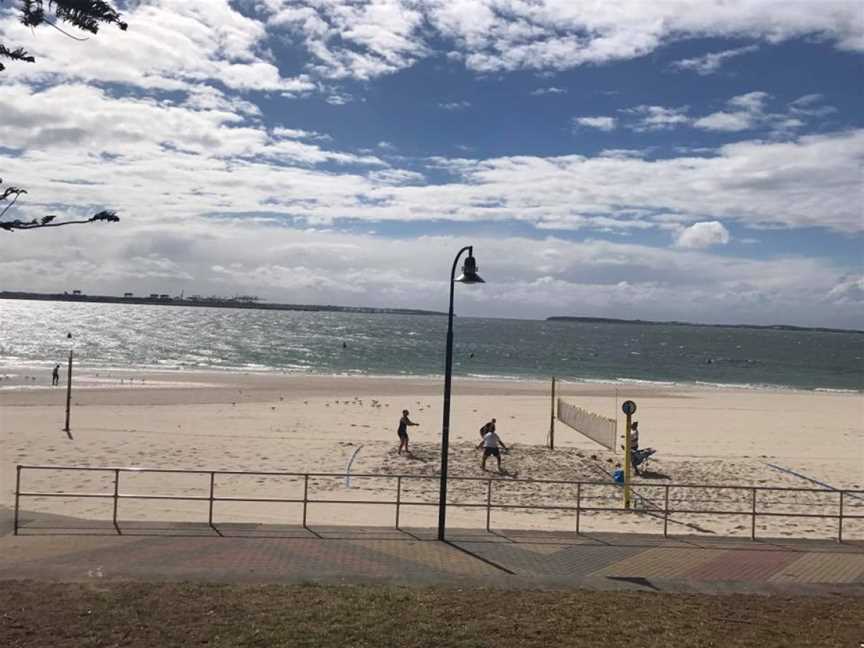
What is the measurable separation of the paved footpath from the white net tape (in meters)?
10.6

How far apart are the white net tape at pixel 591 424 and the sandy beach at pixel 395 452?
54 centimetres

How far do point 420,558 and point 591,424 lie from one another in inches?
601

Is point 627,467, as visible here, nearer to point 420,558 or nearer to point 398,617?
point 420,558

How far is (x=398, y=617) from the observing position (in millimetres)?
7797

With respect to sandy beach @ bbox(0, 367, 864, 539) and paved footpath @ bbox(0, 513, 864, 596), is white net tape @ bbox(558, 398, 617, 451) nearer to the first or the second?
sandy beach @ bbox(0, 367, 864, 539)

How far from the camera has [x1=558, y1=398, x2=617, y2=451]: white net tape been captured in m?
23.0

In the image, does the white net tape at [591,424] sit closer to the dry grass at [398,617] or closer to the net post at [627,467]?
the net post at [627,467]

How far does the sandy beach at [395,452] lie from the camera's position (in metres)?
14.7

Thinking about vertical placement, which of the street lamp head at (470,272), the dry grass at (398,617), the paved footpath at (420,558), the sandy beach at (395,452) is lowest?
the sandy beach at (395,452)

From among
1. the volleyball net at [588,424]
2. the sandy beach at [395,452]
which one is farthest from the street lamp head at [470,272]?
the volleyball net at [588,424]

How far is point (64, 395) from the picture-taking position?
3609cm

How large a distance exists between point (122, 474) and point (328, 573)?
32.8 feet

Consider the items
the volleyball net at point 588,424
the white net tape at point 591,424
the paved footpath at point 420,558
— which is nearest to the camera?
the paved footpath at point 420,558

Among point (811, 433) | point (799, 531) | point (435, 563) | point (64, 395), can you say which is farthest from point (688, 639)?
point (64, 395)
